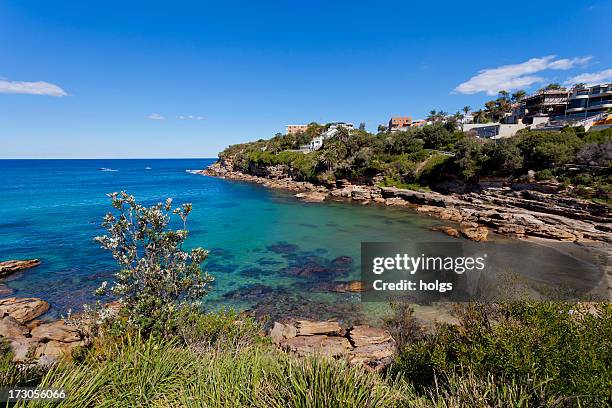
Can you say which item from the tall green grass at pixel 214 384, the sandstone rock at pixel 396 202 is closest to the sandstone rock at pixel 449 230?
the sandstone rock at pixel 396 202

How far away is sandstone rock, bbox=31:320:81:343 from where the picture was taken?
13.8m

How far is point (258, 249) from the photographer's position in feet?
92.8

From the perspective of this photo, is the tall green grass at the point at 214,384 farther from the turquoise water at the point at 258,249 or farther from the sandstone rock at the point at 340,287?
the sandstone rock at the point at 340,287

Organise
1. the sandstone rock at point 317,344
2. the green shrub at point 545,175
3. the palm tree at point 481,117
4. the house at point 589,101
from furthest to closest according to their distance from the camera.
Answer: the palm tree at point 481,117 → the house at point 589,101 → the green shrub at point 545,175 → the sandstone rock at point 317,344

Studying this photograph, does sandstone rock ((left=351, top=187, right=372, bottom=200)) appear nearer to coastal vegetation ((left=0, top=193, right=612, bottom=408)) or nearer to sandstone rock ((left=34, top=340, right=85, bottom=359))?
coastal vegetation ((left=0, top=193, right=612, bottom=408))

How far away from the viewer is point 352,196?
54.3 m

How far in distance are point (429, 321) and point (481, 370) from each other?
958cm

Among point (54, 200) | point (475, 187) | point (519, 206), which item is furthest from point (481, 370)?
point (54, 200)

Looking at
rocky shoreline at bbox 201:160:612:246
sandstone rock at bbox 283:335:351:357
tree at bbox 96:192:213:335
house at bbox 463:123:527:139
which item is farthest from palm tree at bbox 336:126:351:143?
tree at bbox 96:192:213:335

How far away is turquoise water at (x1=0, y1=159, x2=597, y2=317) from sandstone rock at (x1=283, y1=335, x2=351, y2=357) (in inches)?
109

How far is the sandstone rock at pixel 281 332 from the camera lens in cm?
1370

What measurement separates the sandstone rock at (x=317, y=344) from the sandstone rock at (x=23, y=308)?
48.9 ft

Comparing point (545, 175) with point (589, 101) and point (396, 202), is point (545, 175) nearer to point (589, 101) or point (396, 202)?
point (396, 202)

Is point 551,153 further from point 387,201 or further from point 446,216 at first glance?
point 387,201
